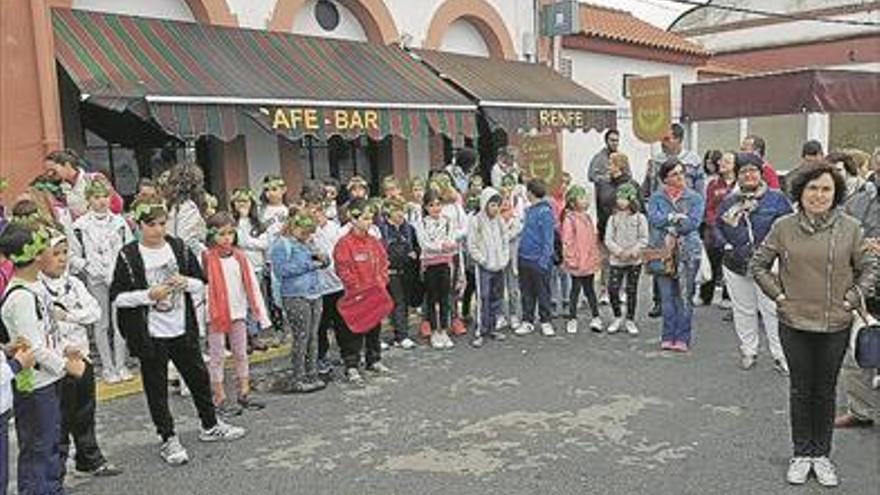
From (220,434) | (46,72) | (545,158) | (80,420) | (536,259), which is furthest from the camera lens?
(545,158)

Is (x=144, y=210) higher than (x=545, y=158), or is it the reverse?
(x=545, y=158)

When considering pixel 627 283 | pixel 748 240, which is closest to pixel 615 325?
pixel 627 283

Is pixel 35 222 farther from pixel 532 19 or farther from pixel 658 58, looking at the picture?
pixel 658 58

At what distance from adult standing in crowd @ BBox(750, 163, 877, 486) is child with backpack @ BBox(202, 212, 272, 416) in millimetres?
3508

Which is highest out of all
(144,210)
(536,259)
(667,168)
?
(667,168)

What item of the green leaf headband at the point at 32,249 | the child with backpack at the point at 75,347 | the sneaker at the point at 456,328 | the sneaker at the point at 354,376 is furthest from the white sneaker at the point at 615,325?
the green leaf headband at the point at 32,249

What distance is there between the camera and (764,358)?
22.8ft

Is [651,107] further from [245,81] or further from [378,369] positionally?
[378,369]

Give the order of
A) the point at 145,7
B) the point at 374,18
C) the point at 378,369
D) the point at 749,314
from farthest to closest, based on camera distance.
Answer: the point at 374,18
the point at 145,7
the point at 378,369
the point at 749,314

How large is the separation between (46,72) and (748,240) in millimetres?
6714

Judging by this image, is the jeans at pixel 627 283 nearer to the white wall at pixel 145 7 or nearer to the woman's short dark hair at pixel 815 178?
the woman's short dark hair at pixel 815 178

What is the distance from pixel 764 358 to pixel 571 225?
2.37 m

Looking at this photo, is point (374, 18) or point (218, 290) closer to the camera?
point (218, 290)

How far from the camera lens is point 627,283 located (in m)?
8.24
